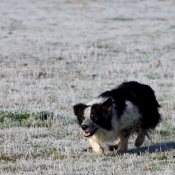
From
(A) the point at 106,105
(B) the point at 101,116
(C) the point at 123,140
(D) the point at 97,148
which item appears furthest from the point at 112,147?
(A) the point at 106,105

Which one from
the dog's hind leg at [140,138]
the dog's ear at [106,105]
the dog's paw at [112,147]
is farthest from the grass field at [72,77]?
the dog's ear at [106,105]

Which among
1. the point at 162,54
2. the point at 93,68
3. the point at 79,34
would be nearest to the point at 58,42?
the point at 79,34

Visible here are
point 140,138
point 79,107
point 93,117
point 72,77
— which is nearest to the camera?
point 93,117

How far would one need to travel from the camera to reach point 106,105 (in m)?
10.9

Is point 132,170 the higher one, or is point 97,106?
point 97,106

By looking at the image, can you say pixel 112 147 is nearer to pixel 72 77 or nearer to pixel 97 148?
pixel 97 148

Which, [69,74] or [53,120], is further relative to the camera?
[69,74]

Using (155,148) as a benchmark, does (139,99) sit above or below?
above

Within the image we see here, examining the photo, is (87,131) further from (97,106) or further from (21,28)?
(21,28)

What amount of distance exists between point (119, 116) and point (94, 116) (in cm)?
64

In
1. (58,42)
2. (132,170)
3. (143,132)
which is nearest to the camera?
(132,170)

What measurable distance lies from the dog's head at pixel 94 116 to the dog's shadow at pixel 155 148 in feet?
2.85

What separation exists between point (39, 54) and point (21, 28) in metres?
11.2

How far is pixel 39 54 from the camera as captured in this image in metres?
25.9
